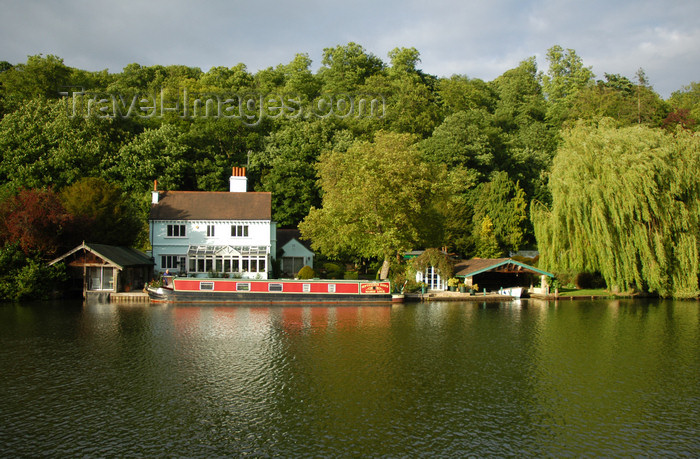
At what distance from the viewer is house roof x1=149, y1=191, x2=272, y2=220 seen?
50.8 m

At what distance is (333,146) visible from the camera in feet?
221

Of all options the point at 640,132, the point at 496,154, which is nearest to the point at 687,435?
the point at 640,132

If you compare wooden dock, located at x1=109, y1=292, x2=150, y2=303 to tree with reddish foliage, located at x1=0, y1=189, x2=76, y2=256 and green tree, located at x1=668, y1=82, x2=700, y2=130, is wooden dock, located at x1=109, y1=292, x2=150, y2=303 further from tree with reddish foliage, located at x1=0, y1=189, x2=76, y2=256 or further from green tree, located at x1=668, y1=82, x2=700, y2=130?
green tree, located at x1=668, y1=82, x2=700, y2=130

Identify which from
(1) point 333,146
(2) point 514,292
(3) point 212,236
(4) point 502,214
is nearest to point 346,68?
(1) point 333,146

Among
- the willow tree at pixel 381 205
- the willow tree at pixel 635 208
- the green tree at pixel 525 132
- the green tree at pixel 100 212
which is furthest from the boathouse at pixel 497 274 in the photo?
the green tree at pixel 100 212

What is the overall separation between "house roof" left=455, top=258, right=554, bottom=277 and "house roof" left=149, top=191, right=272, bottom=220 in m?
19.3

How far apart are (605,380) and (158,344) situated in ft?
61.7

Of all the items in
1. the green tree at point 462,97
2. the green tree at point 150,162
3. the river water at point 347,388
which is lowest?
the river water at point 347,388

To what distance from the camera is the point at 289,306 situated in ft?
128

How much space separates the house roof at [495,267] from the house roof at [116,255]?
28601 mm

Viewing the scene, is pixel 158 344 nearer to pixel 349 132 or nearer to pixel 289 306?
pixel 289 306

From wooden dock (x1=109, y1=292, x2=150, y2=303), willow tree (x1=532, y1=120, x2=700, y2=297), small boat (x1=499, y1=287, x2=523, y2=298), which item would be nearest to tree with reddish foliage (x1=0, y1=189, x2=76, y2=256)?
wooden dock (x1=109, y1=292, x2=150, y2=303)

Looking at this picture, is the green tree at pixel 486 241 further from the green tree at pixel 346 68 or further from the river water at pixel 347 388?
the green tree at pixel 346 68

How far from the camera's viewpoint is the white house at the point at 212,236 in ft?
162
